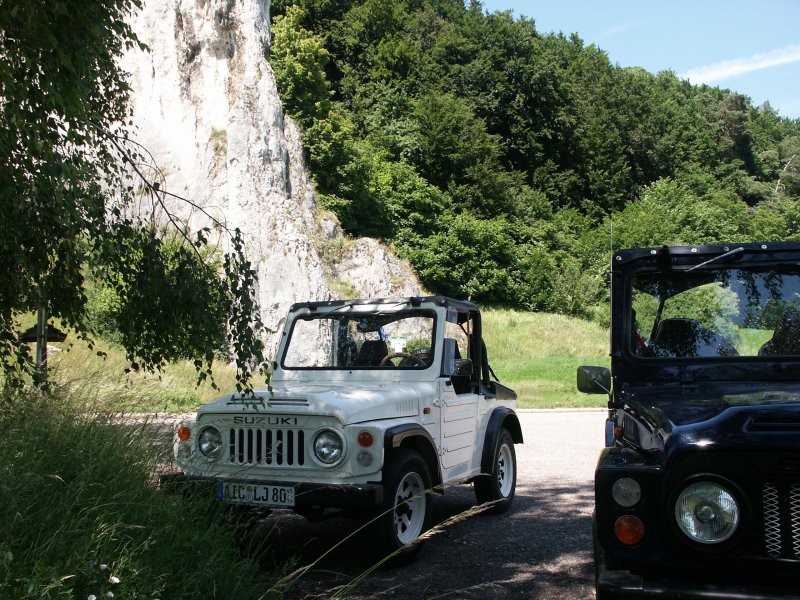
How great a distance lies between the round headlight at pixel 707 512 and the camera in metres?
3.03

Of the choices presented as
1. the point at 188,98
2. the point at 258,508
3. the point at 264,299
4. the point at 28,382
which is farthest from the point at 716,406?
the point at 188,98

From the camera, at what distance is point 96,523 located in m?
3.96

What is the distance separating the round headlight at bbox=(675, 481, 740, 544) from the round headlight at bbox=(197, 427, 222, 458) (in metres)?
3.81

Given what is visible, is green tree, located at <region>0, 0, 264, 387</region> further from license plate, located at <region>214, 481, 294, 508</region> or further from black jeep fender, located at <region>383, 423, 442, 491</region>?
black jeep fender, located at <region>383, 423, 442, 491</region>

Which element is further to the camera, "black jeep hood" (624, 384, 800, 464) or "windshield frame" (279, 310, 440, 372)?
"windshield frame" (279, 310, 440, 372)

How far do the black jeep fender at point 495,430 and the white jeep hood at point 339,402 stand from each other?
1.27 metres

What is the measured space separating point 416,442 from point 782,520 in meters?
3.43

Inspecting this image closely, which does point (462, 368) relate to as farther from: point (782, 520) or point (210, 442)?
point (782, 520)

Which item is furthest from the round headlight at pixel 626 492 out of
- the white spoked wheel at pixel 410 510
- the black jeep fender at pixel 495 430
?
the black jeep fender at pixel 495 430

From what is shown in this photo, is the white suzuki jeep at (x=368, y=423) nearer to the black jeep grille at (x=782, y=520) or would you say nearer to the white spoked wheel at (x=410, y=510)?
the white spoked wheel at (x=410, y=510)

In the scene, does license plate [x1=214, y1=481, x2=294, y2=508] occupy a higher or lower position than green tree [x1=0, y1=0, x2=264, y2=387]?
lower

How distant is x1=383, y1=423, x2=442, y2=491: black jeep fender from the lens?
563cm

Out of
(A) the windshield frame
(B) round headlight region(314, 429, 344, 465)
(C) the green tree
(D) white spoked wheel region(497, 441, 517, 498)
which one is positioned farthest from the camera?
(D) white spoked wheel region(497, 441, 517, 498)

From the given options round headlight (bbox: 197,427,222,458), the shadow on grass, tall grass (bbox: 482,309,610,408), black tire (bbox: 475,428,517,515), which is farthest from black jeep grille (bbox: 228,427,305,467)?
tall grass (bbox: 482,309,610,408)
